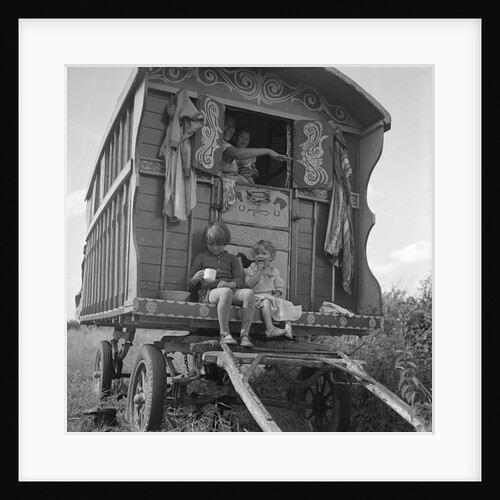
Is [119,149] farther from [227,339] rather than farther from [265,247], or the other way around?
[227,339]

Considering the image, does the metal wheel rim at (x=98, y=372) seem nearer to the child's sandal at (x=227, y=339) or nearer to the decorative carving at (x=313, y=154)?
the child's sandal at (x=227, y=339)

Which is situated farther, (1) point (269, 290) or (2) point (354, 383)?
(2) point (354, 383)

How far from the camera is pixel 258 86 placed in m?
7.24

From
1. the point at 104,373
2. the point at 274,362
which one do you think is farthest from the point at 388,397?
the point at 104,373

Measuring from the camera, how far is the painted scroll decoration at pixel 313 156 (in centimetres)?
744

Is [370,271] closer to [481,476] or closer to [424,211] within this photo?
[424,211]

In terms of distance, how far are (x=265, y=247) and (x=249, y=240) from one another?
29cm

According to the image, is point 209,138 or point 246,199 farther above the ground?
point 209,138

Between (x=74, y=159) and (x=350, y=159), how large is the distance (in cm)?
303

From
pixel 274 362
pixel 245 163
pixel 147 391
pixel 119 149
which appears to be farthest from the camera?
pixel 245 163

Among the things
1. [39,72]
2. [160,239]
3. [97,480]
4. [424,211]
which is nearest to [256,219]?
[160,239]

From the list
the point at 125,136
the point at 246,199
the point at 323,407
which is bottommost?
the point at 323,407

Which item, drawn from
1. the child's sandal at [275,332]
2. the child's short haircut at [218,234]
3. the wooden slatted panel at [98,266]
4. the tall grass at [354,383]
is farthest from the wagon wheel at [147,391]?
the wooden slatted panel at [98,266]

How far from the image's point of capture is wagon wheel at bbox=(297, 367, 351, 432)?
7.03 metres
